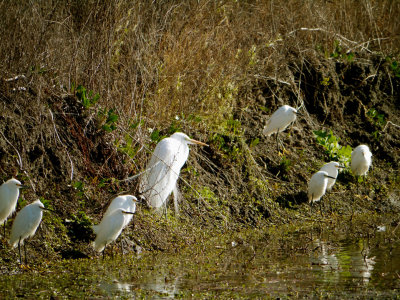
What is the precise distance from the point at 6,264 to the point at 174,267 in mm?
1657

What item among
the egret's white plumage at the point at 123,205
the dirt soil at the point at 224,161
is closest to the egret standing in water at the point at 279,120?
the dirt soil at the point at 224,161

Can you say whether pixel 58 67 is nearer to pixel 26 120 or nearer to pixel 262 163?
pixel 26 120

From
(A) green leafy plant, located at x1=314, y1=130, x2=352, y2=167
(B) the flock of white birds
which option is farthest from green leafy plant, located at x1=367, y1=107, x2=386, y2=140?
(B) the flock of white birds

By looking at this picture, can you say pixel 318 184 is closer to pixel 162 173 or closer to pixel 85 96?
pixel 162 173

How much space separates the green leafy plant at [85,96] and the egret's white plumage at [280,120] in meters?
3.25

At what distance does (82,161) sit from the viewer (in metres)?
8.06

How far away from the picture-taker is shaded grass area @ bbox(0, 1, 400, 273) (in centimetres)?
779

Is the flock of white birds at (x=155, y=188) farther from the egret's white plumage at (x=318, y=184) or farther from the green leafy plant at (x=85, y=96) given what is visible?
the green leafy plant at (x=85, y=96)

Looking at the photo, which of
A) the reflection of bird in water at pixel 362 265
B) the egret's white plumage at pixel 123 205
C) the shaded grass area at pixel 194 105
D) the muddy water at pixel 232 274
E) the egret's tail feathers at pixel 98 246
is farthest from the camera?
the shaded grass area at pixel 194 105

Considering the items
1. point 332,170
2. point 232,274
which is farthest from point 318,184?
point 232,274

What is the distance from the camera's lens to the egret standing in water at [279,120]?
412 inches

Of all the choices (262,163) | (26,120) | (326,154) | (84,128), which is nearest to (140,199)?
(84,128)

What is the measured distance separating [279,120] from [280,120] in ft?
0.06

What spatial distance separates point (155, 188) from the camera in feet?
27.2
